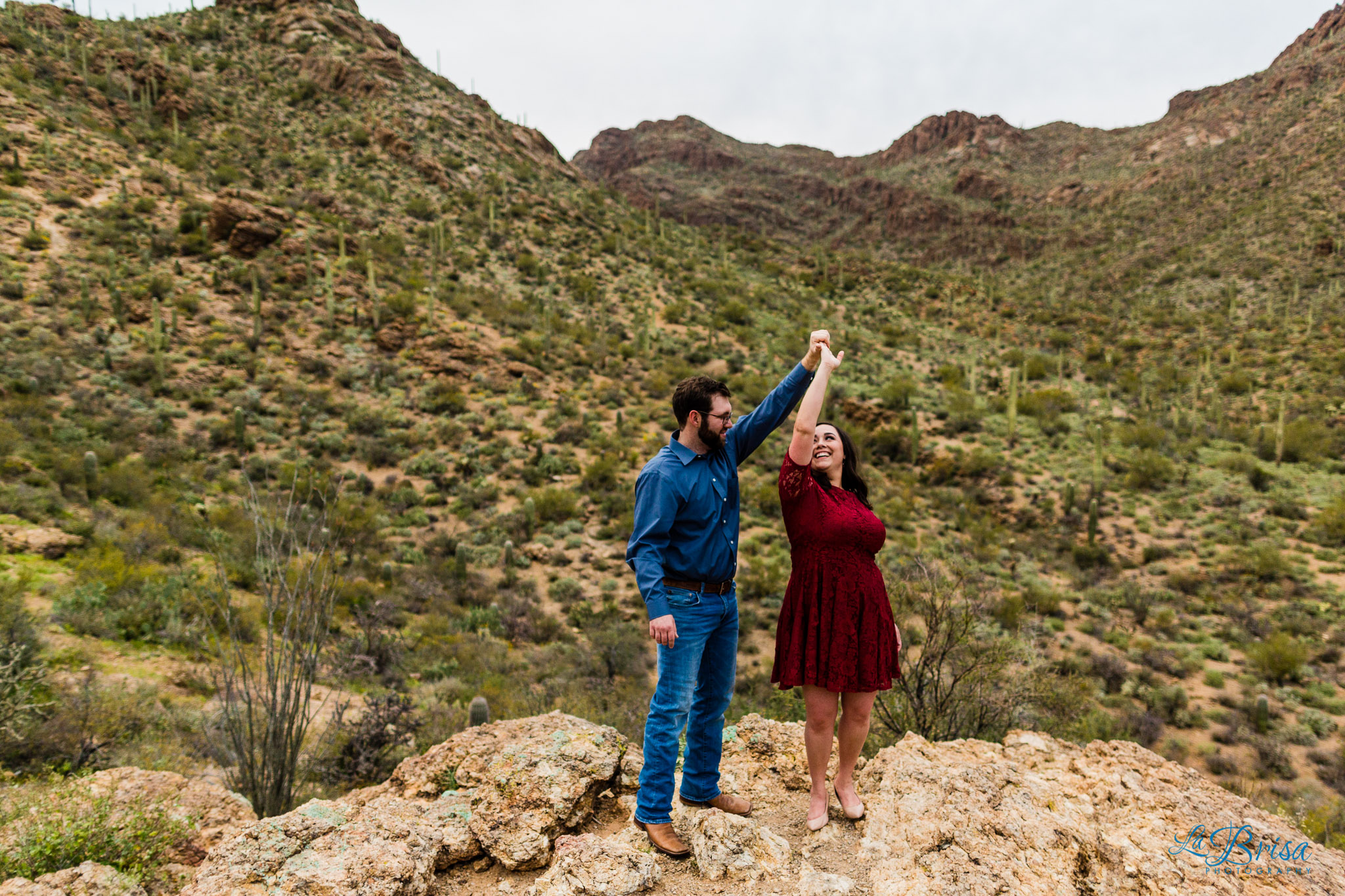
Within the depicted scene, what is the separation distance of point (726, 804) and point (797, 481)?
1.45 meters

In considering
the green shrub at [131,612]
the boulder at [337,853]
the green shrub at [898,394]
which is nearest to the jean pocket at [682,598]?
the boulder at [337,853]

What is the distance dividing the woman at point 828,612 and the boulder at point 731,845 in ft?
0.77

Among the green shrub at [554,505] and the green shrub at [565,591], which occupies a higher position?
the green shrub at [554,505]

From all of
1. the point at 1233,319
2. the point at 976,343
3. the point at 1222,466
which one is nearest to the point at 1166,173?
the point at 1233,319

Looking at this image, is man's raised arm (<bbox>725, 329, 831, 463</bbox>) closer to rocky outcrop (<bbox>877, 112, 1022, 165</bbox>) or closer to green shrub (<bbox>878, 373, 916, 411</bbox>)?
green shrub (<bbox>878, 373, 916, 411</bbox>)

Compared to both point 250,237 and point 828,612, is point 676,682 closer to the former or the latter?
point 828,612

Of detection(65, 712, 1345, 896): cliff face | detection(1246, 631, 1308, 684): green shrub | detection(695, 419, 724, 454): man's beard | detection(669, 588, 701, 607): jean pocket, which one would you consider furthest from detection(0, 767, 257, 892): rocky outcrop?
detection(1246, 631, 1308, 684): green shrub

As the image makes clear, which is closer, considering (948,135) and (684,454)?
(684,454)

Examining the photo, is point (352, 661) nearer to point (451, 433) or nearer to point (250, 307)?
point (451, 433)

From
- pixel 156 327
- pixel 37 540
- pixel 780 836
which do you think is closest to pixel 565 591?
pixel 37 540

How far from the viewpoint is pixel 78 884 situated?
6.92 feet

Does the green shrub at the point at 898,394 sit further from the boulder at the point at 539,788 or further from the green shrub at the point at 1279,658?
the boulder at the point at 539,788

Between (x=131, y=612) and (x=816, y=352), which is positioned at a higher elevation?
(x=816, y=352)

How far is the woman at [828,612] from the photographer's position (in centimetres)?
227
